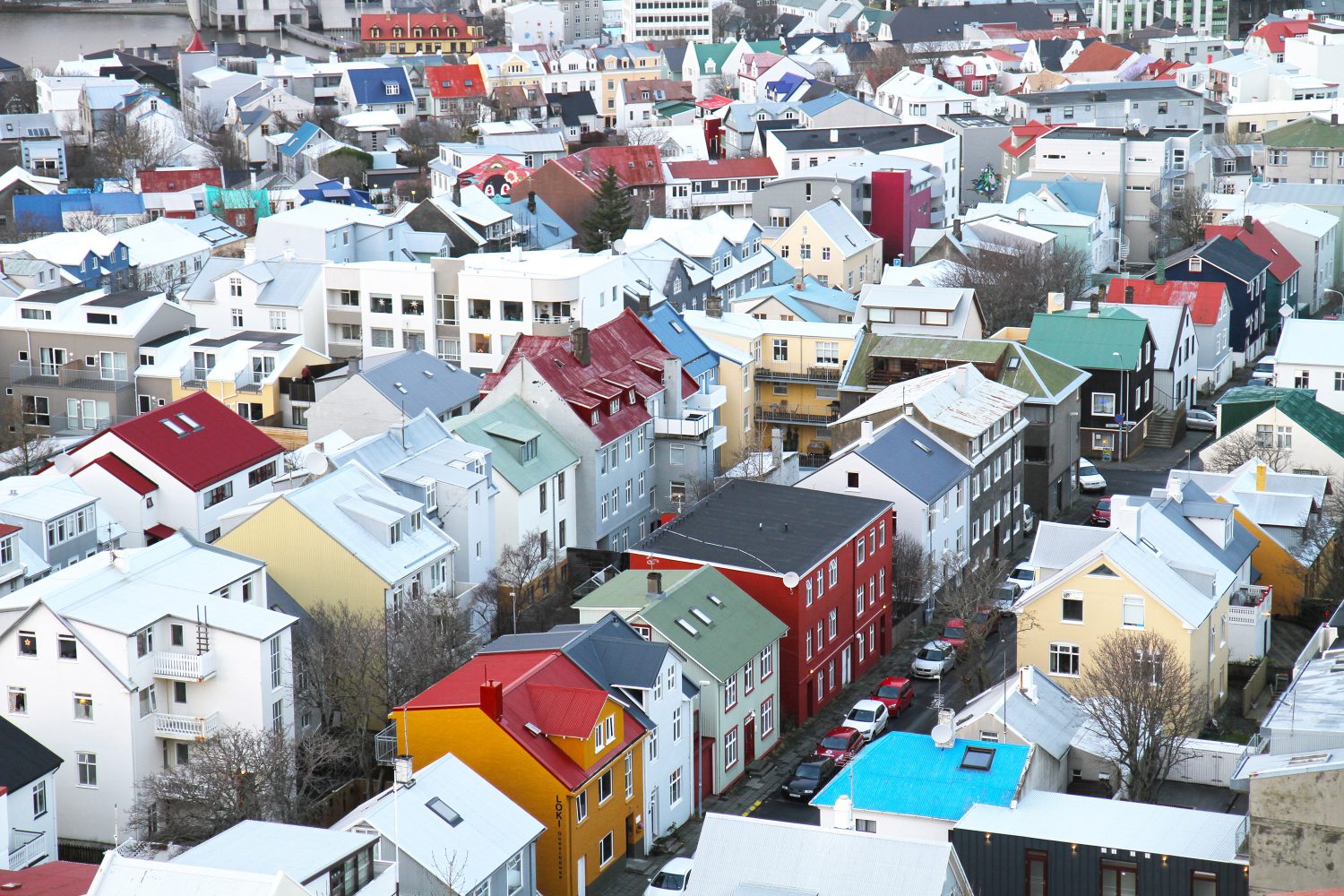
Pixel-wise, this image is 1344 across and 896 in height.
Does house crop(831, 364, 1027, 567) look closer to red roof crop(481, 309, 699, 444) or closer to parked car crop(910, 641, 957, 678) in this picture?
parked car crop(910, 641, 957, 678)

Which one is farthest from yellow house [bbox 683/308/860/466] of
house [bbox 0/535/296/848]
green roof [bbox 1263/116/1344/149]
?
green roof [bbox 1263/116/1344/149]

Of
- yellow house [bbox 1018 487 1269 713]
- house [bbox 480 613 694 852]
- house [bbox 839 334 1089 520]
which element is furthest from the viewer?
house [bbox 839 334 1089 520]

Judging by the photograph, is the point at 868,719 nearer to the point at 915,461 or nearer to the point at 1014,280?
the point at 915,461

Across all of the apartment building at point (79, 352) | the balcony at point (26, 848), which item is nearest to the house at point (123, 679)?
the balcony at point (26, 848)

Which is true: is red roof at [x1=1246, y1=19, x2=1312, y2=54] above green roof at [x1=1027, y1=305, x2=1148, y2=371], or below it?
above

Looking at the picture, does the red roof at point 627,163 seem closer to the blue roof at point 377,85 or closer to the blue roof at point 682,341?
the blue roof at point 682,341

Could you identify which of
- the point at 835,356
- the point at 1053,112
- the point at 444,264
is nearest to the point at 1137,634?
the point at 835,356

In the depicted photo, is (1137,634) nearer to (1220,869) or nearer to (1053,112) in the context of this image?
(1220,869)
